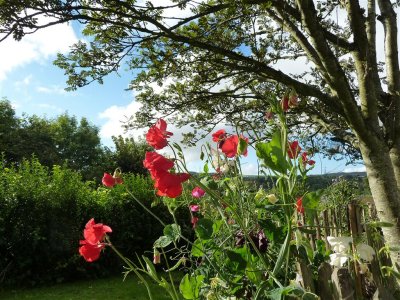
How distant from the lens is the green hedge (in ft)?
27.0

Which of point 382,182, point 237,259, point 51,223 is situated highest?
point 382,182

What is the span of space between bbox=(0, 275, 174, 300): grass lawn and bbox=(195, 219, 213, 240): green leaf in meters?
5.10

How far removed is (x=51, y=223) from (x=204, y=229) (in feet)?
25.3

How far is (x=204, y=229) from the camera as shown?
1.52 m

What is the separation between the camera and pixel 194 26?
15.5 feet

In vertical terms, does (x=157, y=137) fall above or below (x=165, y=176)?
above

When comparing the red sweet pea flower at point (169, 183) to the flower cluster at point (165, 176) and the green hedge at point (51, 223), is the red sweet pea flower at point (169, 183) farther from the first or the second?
the green hedge at point (51, 223)

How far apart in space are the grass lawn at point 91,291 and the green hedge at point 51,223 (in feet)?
1.59

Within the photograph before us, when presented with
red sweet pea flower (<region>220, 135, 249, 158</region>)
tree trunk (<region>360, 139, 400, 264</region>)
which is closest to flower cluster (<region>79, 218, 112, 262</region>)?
red sweet pea flower (<region>220, 135, 249, 158</region>)

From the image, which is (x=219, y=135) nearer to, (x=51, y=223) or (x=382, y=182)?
(x=382, y=182)

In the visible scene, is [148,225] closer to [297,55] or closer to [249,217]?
[297,55]

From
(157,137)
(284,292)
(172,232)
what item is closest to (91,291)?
(172,232)

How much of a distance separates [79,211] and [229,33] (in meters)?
5.35

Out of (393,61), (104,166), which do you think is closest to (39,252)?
(393,61)
